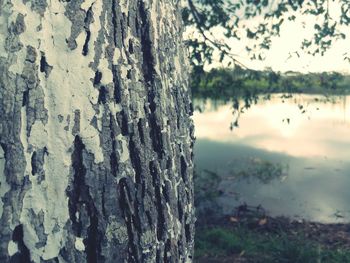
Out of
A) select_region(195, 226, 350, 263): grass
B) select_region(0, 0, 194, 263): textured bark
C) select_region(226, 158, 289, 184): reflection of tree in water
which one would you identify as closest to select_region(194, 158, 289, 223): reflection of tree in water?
select_region(226, 158, 289, 184): reflection of tree in water

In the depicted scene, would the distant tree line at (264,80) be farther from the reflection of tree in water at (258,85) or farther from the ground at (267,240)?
the ground at (267,240)

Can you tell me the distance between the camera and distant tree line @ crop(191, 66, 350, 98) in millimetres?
5871

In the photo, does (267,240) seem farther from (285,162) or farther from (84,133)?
(285,162)

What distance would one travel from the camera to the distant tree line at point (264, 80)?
5.87m

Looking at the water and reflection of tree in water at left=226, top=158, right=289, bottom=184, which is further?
reflection of tree in water at left=226, top=158, right=289, bottom=184

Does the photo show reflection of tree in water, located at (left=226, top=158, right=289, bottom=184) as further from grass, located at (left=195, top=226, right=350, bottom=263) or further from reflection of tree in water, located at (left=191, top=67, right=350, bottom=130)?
reflection of tree in water, located at (left=191, top=67, right=350, bottom=130)

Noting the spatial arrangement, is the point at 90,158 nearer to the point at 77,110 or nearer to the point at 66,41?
the point at 77,110

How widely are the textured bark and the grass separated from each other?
4181 millimetres

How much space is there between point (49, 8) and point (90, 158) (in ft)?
1.06

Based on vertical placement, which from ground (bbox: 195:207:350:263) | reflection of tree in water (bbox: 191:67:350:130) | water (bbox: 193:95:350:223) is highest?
reflection of tree in water (bbox: 191:67:350:130)

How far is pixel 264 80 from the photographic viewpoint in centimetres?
616

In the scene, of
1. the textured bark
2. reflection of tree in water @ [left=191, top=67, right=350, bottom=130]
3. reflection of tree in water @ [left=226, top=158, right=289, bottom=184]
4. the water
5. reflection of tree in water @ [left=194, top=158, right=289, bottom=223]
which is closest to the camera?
the textured bark

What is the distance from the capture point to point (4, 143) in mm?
906

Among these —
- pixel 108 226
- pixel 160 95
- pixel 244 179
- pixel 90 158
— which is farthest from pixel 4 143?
pixel 244 179
